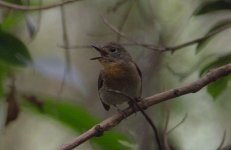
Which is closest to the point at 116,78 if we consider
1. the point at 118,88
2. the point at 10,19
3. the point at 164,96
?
the point at 118,88

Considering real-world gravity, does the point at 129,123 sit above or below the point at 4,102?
below

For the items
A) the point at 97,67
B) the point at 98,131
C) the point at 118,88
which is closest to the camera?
the point at 98,131

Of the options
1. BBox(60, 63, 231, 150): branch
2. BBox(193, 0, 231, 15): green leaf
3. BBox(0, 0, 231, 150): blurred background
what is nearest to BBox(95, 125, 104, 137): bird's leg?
BBox(60, 63, 231, 150): branch

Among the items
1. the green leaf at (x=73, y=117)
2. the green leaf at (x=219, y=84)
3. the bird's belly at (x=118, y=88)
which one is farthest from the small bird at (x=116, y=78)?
the green leaf at (x=219, y=84)

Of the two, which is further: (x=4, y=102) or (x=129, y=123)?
(x=129, y=123)

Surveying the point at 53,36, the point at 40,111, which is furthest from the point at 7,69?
the point at 53,36

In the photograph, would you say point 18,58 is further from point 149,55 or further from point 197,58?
point 197,58

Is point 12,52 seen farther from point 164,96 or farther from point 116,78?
point 164,96
